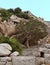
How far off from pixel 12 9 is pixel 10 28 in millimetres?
11293

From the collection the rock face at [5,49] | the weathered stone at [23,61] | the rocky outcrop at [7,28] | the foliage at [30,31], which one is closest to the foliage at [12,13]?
the rocky outcrop at [7,28]

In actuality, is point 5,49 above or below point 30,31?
above

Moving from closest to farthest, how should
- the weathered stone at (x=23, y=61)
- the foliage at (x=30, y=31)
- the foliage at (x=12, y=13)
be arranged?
the weathered stone at (x=23, y=61)
the foliage at (x=30, y=31)
the foliage at (x=12, y=13)

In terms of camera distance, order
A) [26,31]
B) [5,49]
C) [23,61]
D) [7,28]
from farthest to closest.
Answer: [7,28]
[26,31]
[5,49]
[23,61]

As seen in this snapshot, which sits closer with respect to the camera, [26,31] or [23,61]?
[23,61]

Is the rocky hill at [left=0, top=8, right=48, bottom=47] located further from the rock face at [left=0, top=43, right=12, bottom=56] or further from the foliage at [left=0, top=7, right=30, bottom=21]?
the rock face at [left=0, top=43, right=12, bottom=56]

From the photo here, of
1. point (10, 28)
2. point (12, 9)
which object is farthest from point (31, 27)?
point (12, 9)

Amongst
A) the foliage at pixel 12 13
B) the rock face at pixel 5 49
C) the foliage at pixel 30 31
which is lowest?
the foliage at pixel 30 31

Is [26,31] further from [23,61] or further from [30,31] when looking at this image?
[23,61]

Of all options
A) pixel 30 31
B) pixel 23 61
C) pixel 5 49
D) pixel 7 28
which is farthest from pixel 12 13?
pixel 23 61

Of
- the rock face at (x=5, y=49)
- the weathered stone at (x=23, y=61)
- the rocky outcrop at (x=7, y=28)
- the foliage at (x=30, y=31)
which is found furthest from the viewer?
the rocky outcrop at (x=7, y=28)

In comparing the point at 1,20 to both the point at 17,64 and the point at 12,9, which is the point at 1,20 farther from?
the point at 17,64

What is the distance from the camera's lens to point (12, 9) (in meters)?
39.8

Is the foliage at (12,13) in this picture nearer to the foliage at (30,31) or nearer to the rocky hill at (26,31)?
the rocky hill at (26,31)
